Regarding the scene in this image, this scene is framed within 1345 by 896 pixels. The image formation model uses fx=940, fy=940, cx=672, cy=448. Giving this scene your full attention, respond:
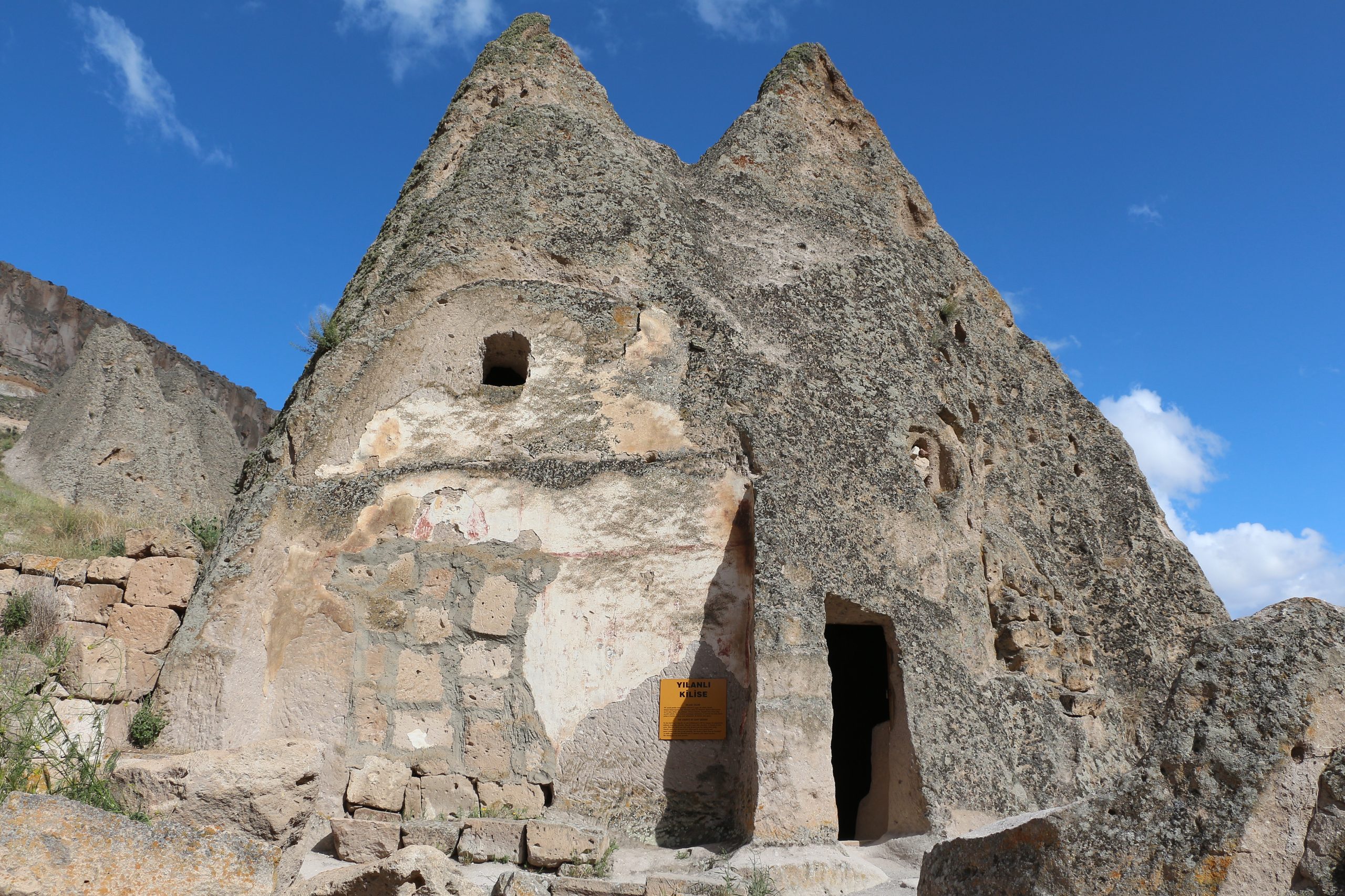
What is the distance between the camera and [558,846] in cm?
443

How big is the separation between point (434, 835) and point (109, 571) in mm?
2701

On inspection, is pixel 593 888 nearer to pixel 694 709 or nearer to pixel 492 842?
pixel 492 842

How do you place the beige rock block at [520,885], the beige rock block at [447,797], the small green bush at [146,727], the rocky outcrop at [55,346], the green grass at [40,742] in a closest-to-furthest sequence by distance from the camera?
the green grass at [40,742]
the beige rock block at [520,885]
the small green bush at [146,727]
the beige rock block at [447,797]
the rocky outcrop at [55,346]

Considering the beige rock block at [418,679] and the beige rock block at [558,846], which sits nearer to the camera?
the beige rock block at [558,846]

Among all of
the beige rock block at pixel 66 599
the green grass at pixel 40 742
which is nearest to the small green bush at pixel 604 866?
the green grass at pixel 40 742

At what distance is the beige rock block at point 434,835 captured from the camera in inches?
180

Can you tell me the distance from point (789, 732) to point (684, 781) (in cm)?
72

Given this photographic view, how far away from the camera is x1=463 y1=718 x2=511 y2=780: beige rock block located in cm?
505

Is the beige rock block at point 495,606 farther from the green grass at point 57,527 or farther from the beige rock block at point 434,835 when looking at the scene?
the green grass at point 57,527

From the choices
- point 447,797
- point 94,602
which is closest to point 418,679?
point 447,797

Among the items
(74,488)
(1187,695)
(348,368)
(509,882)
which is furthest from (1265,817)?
(74,488)

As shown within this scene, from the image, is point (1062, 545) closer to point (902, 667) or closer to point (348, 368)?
point (902, 667)

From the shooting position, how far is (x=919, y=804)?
4812mm

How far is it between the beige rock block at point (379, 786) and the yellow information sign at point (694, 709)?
1.39m
